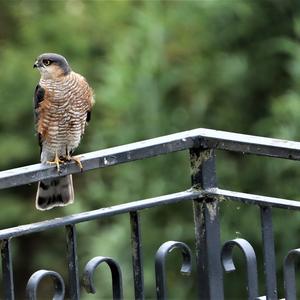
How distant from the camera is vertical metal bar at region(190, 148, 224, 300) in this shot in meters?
2.71

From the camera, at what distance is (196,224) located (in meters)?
→ 2.74

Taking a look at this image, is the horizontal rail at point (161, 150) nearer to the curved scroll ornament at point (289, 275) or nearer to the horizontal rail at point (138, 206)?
the horizontal rail at point (138, 206)

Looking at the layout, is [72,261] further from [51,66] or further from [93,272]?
[51,66]

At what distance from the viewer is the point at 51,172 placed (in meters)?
2.49

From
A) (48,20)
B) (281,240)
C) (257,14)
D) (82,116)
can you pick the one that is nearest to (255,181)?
(281,240)

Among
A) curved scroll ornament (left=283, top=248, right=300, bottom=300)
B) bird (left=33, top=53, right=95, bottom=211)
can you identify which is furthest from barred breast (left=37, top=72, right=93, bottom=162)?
curved scroll ornament (left=283, top=248, right=300, bottom=300)

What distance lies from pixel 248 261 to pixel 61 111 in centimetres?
223

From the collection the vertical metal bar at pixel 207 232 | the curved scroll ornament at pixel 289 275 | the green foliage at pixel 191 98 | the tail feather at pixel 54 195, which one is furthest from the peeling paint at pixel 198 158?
the green foliage at pixel 191 98

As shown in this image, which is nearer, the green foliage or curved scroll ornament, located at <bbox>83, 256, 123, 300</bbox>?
curved scroll ornament, located at <bbox>83, 256, 123, 300</bbox>

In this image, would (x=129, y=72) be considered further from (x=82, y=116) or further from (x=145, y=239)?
(x=82, y=116)

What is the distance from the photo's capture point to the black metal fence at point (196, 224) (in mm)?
2395

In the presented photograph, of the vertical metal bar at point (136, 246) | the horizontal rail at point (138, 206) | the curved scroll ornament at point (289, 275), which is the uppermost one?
the horizontal rail at point (138, 206)

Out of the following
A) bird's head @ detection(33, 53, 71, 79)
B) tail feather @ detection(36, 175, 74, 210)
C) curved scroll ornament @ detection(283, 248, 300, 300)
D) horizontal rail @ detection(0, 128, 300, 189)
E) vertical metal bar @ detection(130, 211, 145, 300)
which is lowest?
curved scroll ornament @ detection(283, 248, 300, 300)

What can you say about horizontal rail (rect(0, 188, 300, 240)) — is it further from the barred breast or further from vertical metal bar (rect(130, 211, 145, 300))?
the barred breast
